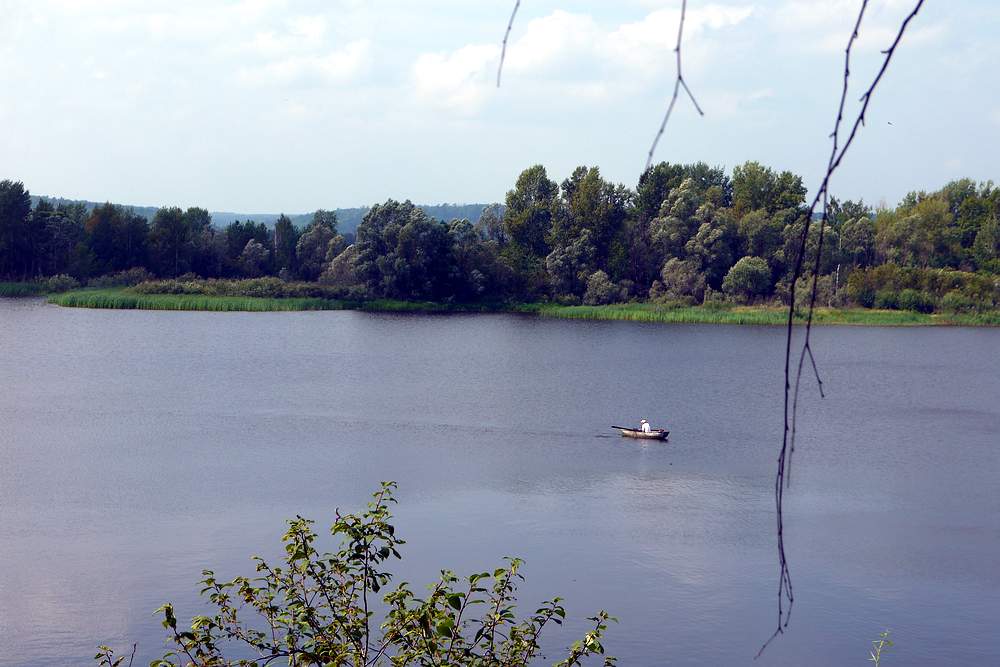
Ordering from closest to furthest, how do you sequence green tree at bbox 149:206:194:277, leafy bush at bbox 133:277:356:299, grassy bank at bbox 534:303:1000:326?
grassy bank at bbox 534:303:1000:326, leafy bush at bbox 133:277:356:299, green tree at bbox 149:206:194:277

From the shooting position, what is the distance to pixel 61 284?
245 feet

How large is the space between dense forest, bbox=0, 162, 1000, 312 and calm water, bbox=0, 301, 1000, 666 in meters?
19.4

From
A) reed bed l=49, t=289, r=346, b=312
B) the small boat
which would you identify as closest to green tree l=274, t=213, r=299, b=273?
reed bed l=49, t=289, r=346, b=312

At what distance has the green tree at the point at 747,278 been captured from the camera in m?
67.5

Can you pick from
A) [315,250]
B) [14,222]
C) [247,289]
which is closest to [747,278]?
[315,250]

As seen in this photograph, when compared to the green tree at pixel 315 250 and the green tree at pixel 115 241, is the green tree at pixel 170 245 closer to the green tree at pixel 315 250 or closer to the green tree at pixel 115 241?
the green tree at pixel 115 241

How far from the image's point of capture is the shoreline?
67250 millimetres

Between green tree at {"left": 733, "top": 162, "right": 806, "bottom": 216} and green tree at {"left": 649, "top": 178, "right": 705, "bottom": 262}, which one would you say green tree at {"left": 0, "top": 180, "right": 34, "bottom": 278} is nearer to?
green tree at {"left": 649, "top": 178, "right": 705, "bottom": 262}

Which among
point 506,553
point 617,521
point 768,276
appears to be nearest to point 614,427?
point 617,521

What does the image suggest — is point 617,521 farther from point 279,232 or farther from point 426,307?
point 279,232

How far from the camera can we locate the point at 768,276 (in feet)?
225

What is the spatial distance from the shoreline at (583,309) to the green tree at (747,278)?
119cm

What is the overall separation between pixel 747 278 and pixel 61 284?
157 ft

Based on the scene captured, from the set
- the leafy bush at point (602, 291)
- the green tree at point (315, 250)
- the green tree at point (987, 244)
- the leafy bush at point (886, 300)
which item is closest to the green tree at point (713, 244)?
the leafy bush at point (602, 291)
